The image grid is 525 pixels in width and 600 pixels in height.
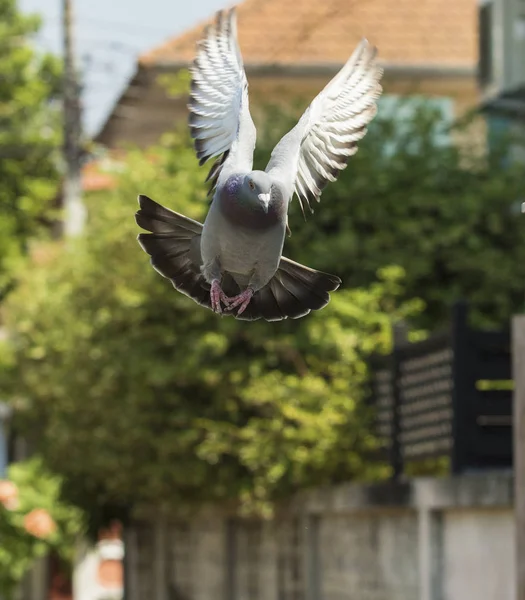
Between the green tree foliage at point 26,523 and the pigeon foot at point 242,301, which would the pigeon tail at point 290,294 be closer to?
the pigeon foot at point 242,301

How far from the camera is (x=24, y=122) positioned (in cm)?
3747

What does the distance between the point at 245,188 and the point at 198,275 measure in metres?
0.84

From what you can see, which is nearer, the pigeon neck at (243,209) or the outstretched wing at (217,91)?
the pigeon neck at (243,209)

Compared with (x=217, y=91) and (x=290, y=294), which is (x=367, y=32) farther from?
(x=290, y=294)

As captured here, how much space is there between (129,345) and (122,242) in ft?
3.54

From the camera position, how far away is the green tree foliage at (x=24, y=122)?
121ft

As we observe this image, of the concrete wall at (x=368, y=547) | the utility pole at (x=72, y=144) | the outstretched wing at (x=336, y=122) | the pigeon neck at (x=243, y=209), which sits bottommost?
the concrete wall at (x=368, y=547)

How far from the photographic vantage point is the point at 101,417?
1803 cm

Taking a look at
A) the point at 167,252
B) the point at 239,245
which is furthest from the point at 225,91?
the point at 239,245

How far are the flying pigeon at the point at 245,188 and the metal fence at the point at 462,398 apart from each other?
287 inches

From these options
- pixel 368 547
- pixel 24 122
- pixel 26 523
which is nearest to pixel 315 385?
pixel 368 547

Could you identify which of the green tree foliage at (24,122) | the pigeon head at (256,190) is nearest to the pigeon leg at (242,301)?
the pigeon head at (256,190)

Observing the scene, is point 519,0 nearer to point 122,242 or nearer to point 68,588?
point 122,242

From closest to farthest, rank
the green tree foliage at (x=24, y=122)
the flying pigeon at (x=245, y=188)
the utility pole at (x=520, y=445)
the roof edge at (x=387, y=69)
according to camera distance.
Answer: the flying pigeon at (x=245, y=188)
the utility pole at (x=520, y=445)
the roof edge at (x=387, y=69)
the green tree foliage at (x=24, y=122)
